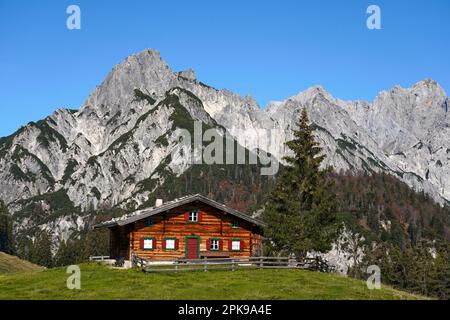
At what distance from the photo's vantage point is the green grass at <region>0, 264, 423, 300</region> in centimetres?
3048

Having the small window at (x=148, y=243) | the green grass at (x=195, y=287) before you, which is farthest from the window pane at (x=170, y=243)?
the green grass at (x=195, y=287)

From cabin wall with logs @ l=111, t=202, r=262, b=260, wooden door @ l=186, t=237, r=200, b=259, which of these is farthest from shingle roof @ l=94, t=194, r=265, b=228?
wooden door @ l=186, t=237, r=200, b=259

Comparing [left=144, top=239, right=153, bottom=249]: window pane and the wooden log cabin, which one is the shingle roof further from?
[left=144, top=239, right=153, bottom=249]: window pane

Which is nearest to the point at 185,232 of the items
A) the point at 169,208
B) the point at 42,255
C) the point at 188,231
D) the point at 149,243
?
the point at 188,231

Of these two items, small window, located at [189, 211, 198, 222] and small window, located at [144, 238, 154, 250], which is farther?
small window, located at [189, 211, 198, 222]

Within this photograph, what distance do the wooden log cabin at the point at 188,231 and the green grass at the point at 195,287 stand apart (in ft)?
37.1

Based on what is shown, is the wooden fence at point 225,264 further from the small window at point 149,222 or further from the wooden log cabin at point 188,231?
the small window at point 149,222

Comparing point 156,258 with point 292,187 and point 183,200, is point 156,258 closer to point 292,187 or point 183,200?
point 183,200

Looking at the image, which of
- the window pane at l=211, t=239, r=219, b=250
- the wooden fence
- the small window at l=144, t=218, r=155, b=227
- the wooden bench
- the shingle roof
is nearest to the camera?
the wooden fence

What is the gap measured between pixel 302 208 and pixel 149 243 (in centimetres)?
1559

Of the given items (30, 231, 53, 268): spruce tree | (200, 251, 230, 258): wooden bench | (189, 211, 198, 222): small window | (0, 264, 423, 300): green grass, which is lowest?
(30, 231, 53, 268): spruce tree

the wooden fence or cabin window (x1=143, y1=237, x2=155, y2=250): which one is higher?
cabin window (x1=143, y1=237, x2=155, y2=250)

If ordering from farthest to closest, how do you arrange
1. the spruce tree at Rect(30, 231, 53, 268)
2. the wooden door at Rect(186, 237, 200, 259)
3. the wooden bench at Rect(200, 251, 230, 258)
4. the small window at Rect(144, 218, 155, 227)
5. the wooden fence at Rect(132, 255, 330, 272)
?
the spruce tree at Rect(30, 231, 53, 268), the wooden door at Rect(186, 237, 200, 259), the wooden bench at Rect(200, 251, 230, 258), the small window at Rect(144, 218, 155, 227), the wooden fence at Rect(132, 255, 330, 272)
